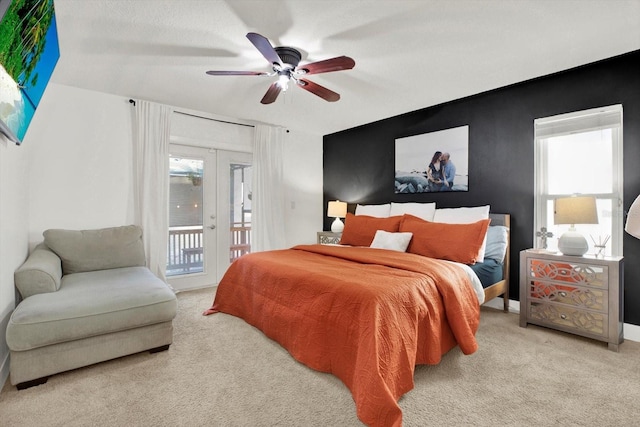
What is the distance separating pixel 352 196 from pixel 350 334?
131 inches

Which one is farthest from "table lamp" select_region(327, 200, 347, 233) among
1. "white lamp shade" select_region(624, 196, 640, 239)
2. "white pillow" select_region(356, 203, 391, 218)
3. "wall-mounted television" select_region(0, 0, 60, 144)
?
"white lamp shade" select_region(624, 196, 640, 239)

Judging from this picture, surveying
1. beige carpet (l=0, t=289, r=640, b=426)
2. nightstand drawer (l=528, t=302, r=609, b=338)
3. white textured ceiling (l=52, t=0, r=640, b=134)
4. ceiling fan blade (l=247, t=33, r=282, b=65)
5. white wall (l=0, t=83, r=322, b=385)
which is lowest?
beige carpet (l=0, t=289, r=640, b=426)

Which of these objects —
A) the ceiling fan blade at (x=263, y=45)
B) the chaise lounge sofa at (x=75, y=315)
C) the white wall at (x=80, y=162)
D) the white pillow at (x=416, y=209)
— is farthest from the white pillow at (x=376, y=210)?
the white wall at (x=80, y=162)

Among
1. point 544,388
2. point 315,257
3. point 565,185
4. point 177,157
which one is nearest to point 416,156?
point 565,185

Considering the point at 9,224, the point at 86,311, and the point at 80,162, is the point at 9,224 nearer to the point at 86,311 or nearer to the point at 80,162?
the point at 86,311

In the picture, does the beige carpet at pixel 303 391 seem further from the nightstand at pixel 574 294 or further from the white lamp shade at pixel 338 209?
the white lamp shade at pixel 338 209

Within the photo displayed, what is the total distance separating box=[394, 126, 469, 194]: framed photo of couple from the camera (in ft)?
12.0

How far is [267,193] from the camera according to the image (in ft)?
15.0

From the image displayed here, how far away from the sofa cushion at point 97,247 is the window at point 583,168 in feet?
13.6

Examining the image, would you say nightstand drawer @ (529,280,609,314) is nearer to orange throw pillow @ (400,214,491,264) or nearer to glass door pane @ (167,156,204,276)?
orange throw pillow @ (400,214,491,264)

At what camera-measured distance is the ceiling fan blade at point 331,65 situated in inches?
84.7

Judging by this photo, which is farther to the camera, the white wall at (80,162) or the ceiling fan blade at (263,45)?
the white wall at (80,162)

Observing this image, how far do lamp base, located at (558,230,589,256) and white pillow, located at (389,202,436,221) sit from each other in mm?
1266

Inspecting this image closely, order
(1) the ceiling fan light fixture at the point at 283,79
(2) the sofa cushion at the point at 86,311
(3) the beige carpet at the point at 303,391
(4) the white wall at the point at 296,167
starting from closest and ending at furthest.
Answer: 1. (3) the beige carpet at the point at 303,391
2. (2) the sofa cushion at the point at 86,311
3. (1) the ceiling fan light fixture at the point at 283,79
4. (4) the white wall at the point at 296,167
